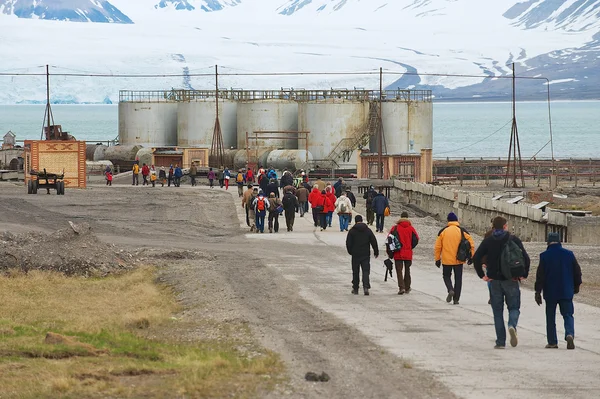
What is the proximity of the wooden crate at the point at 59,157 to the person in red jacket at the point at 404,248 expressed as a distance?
3657 cm

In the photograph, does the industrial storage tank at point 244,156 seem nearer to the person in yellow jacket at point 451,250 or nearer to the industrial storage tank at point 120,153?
the industrial storage tank at point 120,153

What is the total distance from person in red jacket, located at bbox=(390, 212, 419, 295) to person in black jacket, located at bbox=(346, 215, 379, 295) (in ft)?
1.34

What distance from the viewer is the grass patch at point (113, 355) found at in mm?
11945

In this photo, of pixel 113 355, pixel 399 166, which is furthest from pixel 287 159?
pixel 113 355

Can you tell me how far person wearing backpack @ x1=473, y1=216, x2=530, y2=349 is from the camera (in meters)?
Answer: 14.6

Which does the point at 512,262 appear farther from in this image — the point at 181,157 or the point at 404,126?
the point at 404,126

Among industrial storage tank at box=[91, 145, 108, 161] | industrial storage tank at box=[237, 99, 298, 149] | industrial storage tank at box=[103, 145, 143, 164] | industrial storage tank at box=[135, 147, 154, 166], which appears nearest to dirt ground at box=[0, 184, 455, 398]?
industrial storage tank at box=[135, 147, 154, 166]

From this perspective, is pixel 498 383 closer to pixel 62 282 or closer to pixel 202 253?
pixel 62 282

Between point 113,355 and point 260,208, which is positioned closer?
point 113,355

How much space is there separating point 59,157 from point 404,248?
37.2 meters

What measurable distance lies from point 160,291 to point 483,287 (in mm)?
5778

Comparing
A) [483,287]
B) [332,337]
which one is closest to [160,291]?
[483,287]

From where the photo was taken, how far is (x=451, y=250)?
62.4ft

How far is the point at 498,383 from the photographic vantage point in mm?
12477
